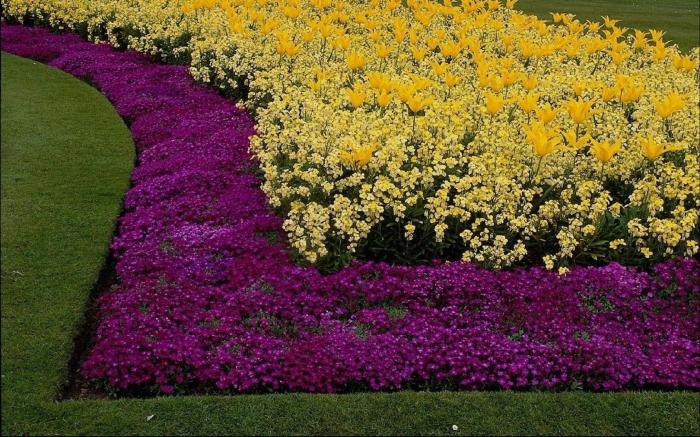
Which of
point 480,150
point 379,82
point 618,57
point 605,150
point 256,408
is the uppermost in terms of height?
point 618,57

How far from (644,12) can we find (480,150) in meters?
16.2

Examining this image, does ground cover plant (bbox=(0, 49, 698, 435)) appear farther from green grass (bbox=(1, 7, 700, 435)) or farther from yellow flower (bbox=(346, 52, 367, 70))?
yellow flower (bbox=(346, 52, 367, 70))

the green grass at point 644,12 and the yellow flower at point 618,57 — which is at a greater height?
the green grass at point 644,12

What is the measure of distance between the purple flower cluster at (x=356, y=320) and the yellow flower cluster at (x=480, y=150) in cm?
36

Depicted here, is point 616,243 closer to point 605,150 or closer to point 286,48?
point 605,150

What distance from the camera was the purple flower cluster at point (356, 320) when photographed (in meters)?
5.31

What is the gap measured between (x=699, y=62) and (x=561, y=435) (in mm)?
8046

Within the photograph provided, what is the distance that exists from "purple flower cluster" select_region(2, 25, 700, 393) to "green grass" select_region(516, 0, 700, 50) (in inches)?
483

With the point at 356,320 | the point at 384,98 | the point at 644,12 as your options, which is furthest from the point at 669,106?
the point at 644,12

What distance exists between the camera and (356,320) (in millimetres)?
5879

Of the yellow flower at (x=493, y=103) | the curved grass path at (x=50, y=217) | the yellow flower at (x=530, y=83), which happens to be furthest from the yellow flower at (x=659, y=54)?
the curved grass path at (x=50, y=217)

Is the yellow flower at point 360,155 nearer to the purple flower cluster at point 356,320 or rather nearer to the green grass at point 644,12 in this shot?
the purple flower cluster at point 356,320

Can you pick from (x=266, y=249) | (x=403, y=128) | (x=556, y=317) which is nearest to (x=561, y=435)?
(x=556, y=317)

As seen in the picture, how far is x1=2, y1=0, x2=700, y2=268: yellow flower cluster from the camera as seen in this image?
6.62m
